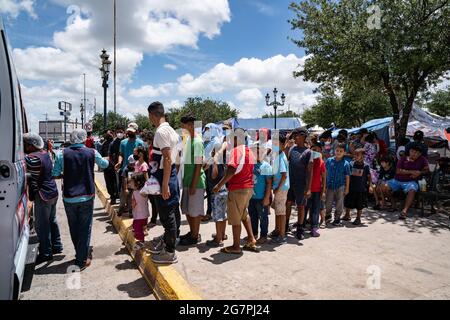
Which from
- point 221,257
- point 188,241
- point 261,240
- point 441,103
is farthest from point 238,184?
point 441,103

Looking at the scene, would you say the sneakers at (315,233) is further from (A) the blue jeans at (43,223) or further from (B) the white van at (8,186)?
(B) the white van at (8,186)

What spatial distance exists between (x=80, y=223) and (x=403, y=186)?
6646 mm

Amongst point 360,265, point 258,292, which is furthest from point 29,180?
point 360,265

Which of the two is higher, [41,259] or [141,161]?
[141,161]

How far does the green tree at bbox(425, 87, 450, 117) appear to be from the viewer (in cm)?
3594

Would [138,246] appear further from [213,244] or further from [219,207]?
[219,207]

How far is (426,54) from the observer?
8.34 metres

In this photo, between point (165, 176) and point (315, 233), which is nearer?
point (165, 176)

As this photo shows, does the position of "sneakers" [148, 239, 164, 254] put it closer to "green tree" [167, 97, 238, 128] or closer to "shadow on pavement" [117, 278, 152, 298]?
"shadow on pavement" [117, 278, 152, 298]

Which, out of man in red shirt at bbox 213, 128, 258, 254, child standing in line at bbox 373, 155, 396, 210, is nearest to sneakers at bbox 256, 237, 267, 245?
man in red shirt at bbox 213, 128, 258, 254

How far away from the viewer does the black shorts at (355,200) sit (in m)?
6.29

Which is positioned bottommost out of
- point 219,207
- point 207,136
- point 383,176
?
point 219,207

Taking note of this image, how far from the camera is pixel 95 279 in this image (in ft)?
12.7
